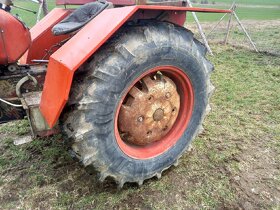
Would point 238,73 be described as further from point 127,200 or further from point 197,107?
point 127,200

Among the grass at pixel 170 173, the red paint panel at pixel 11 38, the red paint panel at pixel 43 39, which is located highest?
the red paint panel at pixel 11 38

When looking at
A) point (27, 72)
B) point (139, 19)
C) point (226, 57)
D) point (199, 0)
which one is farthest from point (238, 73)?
→ point (199, 0)

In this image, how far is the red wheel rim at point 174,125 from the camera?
2391 millimetres

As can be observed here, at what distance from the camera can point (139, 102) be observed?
7.63ft

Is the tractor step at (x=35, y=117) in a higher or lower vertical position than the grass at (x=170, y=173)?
higher

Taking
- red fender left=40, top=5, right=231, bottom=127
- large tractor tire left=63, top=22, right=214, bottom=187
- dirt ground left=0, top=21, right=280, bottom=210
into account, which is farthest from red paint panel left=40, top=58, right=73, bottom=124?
dirt ground left=0, top=21, right=280, bottom=210

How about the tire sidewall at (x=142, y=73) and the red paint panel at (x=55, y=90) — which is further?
the tire sidewall at (x=142, y=73)

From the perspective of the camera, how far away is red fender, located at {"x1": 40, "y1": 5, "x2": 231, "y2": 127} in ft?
6.27

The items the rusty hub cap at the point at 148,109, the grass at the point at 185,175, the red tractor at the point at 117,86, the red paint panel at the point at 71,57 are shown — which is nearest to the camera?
the red paint panel at the point at 71,57

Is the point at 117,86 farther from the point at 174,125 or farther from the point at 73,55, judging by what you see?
the point at 174,125

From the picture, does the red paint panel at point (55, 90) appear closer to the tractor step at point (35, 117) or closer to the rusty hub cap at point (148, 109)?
the tractor step at point (35, 117)

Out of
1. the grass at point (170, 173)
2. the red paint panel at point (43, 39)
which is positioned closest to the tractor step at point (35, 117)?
the grass at point (170, 173)

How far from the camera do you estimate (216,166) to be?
2.87m

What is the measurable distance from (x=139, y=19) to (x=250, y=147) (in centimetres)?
178
